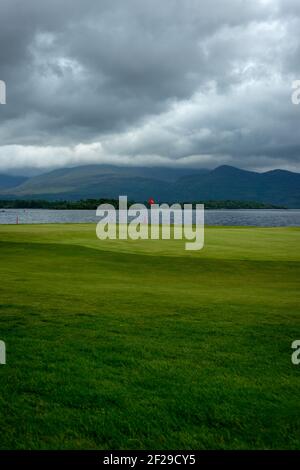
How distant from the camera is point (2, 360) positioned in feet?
26.5

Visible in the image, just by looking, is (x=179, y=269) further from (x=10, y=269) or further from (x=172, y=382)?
(x=172, y=382)

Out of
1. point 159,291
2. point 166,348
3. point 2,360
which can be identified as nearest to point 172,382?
point 166,348

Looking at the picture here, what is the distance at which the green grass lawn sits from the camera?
559 centimetres

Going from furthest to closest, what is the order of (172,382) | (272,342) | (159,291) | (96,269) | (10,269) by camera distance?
(96,269)
(10,269)
(159,291)
(272,342)
(172,382)

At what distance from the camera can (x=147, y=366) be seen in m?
7.75

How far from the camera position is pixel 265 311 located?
12.8 m

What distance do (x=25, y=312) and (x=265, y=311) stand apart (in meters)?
7.58

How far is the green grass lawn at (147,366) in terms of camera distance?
5590 mm

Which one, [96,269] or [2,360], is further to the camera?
[96,269]

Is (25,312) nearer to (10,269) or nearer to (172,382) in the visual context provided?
(172,382)

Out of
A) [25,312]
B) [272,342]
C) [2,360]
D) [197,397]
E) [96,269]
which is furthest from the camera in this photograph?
[96,269]

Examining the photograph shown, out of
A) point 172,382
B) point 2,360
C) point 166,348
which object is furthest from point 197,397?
point 2,360
